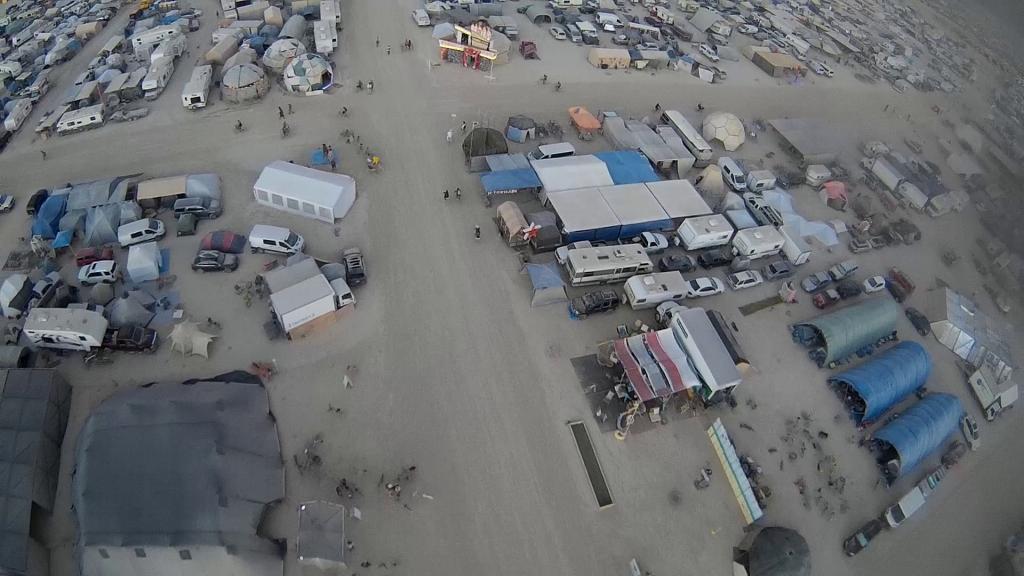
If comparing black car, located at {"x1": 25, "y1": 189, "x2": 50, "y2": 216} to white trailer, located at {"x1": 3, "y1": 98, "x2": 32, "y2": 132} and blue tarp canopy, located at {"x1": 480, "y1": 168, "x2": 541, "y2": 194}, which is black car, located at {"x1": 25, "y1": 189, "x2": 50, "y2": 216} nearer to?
white trailer, located at {"x1": 3, "y1": 98, "x2": 32, "y2": 132}

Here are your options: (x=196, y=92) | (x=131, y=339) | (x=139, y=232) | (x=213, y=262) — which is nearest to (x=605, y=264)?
(x=213, y=262)

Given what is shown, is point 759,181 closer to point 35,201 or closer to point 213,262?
point 213,262

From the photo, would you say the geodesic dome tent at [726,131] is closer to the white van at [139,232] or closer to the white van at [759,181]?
the white van at [759,181]

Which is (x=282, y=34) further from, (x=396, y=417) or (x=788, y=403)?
(x=788, y=403)

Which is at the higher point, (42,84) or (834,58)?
(834,58)

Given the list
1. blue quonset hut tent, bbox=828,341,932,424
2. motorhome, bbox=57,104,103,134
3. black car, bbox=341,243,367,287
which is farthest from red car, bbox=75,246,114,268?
blue quonset hut tent, bbox=828,341,932,424

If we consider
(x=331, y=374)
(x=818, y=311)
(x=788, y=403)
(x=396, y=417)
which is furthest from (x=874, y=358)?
(x=331, y=374)

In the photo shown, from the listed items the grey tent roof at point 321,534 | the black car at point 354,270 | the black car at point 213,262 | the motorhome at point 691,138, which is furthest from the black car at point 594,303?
the black car at point 213,262
